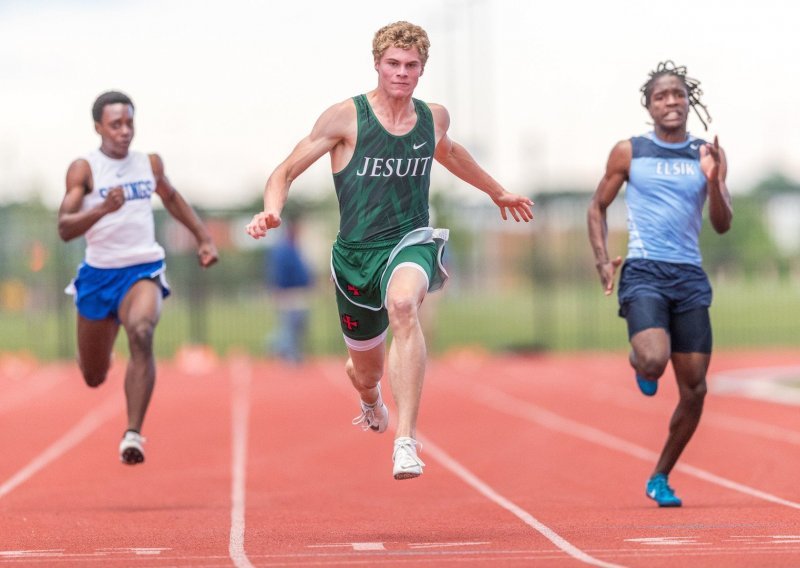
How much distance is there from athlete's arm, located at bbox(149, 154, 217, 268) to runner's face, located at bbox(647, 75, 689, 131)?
2700 mm

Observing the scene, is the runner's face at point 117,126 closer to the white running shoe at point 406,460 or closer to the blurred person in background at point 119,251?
the blurred person in background at point 119,251

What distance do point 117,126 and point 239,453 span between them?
419 centimetres

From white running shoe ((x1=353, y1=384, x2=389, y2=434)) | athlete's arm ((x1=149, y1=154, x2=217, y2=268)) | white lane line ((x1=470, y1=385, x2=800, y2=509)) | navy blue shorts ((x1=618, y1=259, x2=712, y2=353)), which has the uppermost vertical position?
athlete's arm ((x1=149, y1=154, x2=217, y2=268))

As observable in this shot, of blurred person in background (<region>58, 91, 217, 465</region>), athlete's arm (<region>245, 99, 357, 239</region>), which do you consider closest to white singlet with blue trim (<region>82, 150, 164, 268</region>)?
blurred person in background (<region>58, 91, 217, 465</region>)

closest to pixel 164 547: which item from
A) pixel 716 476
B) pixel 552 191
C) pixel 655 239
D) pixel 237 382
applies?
pixel 655 239

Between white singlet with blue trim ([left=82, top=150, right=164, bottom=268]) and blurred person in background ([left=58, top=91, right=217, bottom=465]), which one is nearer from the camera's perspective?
blurred person in background ([left=58, top=91, right=217, bottom=465])

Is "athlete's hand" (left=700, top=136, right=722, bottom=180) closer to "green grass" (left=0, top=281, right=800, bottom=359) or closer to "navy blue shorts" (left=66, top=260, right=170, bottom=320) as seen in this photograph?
"navy blue shorts" (left=66, top=260, right=170, bottom=320)

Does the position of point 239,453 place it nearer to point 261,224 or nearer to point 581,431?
point 581,431

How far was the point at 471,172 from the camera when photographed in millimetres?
8016

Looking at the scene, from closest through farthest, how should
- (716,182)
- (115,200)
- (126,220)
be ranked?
(716,182) → (115,200) → (126,220)

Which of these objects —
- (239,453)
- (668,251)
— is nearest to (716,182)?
(668,251)

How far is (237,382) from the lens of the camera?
21.6 meters

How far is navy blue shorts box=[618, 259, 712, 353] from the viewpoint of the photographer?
27.6 ft

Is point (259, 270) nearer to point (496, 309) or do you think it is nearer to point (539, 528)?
point (496, 309)
